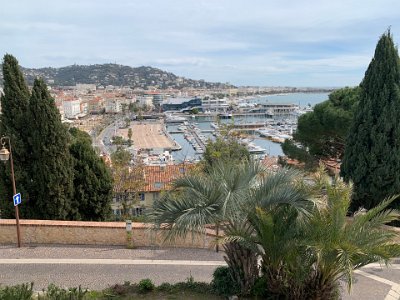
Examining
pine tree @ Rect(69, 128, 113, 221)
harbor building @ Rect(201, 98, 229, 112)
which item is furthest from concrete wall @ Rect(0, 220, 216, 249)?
harbor building @ Rect(201, 98, 229, 112)

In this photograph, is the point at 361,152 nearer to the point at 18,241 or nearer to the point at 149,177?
the point at 18,241


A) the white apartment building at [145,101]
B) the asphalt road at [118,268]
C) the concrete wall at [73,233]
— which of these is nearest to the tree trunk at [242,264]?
the asphalt road at [118,268]

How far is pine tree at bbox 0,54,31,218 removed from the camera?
42.8 ft

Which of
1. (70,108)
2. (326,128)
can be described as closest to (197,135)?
(326,128)

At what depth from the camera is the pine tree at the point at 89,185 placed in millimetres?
13883

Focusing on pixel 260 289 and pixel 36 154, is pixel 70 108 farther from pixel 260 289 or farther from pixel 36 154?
pixel 260 289

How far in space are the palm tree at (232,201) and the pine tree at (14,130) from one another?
806 cm

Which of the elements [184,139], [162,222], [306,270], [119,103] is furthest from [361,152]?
[119,103]

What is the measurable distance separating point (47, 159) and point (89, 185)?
1.73 metres

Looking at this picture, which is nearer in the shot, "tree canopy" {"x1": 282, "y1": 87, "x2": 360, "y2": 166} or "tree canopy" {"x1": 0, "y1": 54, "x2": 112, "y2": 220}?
"tree canopy" {"x1": 0, "y1": 54, "x2": 112, "y2": 220}

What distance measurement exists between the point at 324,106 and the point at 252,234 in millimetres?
12318

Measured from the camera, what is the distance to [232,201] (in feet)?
21.3

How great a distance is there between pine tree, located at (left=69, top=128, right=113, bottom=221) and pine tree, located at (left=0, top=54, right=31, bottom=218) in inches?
62.8

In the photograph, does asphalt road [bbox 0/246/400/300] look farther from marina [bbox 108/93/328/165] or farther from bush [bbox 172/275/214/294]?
marina [bbox 108/93/328/165]
